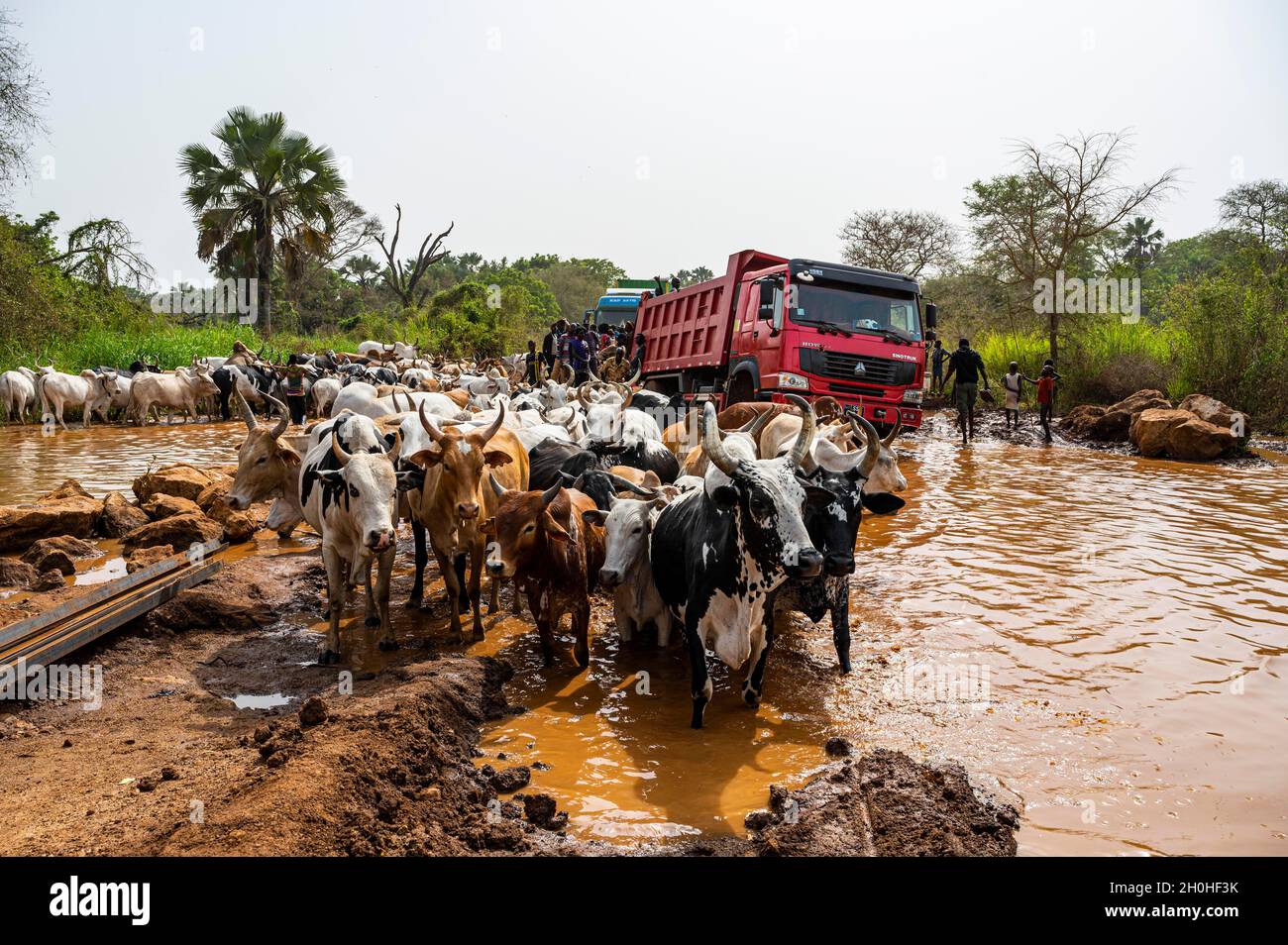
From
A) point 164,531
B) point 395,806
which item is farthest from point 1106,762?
point 164,531

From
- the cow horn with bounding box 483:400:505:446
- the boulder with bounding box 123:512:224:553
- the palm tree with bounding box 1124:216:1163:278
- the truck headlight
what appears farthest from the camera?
the palm tree with bounding box 1124:216:1163:278

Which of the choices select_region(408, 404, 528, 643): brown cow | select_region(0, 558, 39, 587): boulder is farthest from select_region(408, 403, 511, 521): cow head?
select_region(0, 558, 39, 587): boulder

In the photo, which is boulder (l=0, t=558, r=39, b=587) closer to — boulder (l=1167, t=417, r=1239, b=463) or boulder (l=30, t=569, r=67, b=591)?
boulder (l=30, t=569, r=67, b=591)

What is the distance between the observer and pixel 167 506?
929 cm

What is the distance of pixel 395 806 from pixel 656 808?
1.16 meters

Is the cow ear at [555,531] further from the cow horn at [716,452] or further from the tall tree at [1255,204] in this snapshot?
the tall tree at [1255,204]

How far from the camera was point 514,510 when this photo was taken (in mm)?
5570

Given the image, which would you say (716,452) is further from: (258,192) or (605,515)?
(258,192)

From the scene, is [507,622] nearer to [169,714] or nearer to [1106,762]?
[169,714]

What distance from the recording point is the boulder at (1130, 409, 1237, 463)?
15195 millimetres

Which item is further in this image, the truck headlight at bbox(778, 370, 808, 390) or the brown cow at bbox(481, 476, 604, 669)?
the truck headlight at bbox(778, 370, 808, 390)

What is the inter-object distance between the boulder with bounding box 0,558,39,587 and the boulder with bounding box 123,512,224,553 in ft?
4.03
